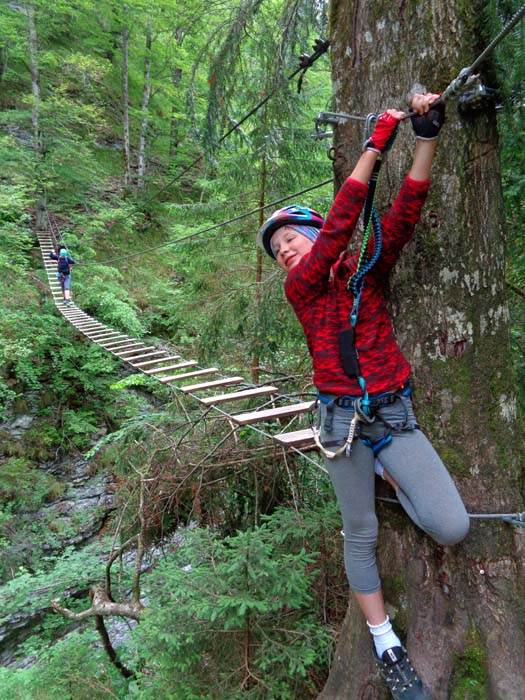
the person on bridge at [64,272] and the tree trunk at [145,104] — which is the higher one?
the tree trunk at [145,104]

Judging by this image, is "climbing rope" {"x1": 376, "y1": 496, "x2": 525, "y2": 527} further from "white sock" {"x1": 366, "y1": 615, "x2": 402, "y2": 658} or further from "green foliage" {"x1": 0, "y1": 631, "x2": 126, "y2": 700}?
"green foliage" {"x1": 0, "y1": 631, "x2": 126, "y2": 700}

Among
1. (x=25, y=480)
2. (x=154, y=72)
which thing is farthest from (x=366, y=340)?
(x=154, y=72)

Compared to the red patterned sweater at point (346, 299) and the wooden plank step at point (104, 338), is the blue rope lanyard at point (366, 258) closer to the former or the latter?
the red patterned sweater at point (346, 299)

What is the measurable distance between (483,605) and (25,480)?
21.2ft

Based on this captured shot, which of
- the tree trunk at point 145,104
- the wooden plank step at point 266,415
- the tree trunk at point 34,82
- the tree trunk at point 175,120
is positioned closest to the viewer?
the wooden plank step at point 266,415

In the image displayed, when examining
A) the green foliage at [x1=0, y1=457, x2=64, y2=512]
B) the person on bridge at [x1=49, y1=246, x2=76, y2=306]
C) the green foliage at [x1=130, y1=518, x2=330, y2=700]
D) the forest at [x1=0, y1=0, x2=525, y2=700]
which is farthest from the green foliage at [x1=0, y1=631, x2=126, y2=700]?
the person on bridge at [x1=49, y1=246, x2=76, y2=306]

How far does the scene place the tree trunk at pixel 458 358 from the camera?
1183 millimetres

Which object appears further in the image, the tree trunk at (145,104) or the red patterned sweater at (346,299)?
the tree trunk at (145,104)

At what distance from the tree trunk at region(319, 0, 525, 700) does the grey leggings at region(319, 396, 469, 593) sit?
0.32 ft

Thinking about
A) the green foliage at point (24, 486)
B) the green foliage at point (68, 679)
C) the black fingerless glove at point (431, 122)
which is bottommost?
the green foliage at point (24, 486)

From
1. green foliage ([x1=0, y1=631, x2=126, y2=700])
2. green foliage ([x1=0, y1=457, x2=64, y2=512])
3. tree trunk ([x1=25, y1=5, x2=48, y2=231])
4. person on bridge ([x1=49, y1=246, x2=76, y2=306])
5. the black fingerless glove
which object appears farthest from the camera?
tree trunk ([x1=25, y1=5, x2=48, y2=231])

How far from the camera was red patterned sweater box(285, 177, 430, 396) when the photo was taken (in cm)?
114

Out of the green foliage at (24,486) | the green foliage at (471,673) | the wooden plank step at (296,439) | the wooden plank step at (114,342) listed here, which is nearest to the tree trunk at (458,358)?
the green foliage at (471,673)

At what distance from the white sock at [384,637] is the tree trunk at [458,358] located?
7 cm
